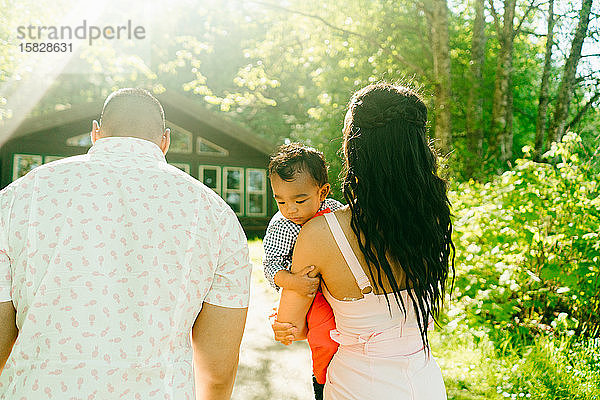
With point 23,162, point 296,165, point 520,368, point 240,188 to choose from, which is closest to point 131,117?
point 296,165

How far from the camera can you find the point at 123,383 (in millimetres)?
1624

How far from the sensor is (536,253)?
5969mm

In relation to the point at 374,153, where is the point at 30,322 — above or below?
below

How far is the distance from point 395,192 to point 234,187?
2012 centimetres

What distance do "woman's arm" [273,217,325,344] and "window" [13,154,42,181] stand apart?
60.2ft

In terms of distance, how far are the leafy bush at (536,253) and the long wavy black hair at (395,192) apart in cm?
370

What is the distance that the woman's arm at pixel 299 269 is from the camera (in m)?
2.02

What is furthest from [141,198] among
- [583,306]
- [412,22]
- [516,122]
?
[516,122]

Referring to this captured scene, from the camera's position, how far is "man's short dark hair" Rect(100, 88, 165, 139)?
202 cm

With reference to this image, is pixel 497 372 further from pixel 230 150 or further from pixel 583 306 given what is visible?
pixel 230 150

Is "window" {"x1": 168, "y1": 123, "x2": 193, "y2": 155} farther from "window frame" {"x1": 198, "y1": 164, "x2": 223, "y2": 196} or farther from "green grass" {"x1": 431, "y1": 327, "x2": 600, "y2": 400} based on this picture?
"green grass" {"x1": 431, "y1": 327, "x2": 600, "y2": 400}

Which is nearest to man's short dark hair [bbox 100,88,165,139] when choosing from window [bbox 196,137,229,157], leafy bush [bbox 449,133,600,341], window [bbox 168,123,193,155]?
leafy bush [bbox 449,133,600,341]

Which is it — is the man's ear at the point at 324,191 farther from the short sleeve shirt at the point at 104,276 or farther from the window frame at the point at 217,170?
the window frame at the point at 217,170

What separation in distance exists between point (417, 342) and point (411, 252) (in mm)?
384
